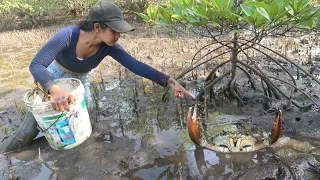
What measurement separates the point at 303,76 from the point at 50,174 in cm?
387

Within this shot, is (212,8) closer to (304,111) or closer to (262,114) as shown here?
(262,114)

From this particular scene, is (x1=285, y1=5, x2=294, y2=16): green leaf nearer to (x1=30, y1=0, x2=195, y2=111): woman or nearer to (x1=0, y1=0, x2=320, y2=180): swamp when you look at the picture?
(x1=0, y1=0, x2=320, y2=180): swamp

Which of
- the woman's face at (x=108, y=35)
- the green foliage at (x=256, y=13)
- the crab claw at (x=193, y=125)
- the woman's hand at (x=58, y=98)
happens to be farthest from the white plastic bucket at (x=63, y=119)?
the green foliage at (x=256, y=13)

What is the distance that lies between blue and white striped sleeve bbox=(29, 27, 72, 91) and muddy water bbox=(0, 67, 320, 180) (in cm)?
92

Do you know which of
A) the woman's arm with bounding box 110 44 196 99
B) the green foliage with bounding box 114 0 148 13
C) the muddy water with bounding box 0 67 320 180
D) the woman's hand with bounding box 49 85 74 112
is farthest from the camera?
the green foliage with bounding box 114 0 148 13

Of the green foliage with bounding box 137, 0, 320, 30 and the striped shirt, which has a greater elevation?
the green foliage with bounding box 137, 0, 320, 30

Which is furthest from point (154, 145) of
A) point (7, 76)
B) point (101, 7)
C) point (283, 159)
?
point (7, 76)

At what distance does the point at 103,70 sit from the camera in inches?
233

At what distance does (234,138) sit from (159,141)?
836 mm

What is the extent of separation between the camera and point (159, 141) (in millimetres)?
3523

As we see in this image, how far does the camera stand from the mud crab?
3020mm

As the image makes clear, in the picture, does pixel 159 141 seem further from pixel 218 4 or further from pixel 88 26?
pixel 218 4

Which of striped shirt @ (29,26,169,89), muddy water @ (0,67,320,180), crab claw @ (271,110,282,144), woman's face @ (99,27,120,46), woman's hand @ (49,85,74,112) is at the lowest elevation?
muddy water @ (0,67,320,180)

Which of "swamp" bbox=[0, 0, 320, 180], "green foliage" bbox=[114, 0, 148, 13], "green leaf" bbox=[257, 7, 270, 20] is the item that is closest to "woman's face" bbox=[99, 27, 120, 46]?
"swamp" bbox=[0, 0, 320, 180]
